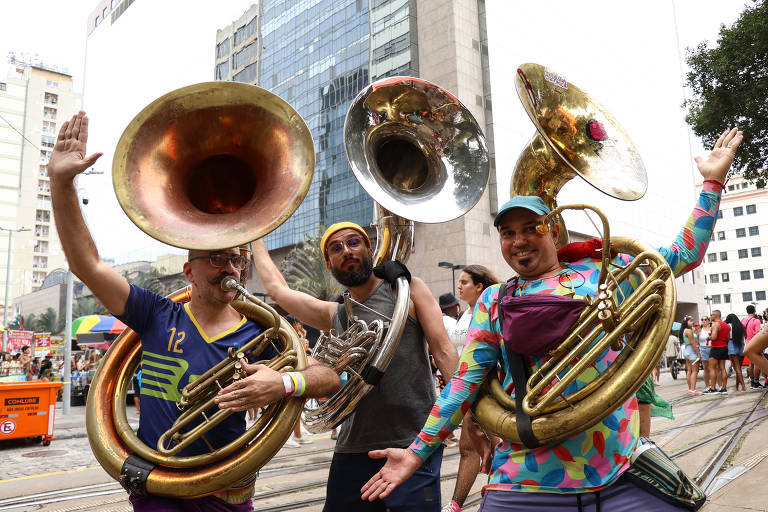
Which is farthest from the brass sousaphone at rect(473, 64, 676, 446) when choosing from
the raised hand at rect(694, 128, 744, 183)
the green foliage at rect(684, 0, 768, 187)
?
the green foliage at rect(684, 0, 768, 187)

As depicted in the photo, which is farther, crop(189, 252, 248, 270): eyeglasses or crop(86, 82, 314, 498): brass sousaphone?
crop(189, 252, 248, 270): eyeglasses

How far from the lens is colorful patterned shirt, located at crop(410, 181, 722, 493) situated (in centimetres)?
199

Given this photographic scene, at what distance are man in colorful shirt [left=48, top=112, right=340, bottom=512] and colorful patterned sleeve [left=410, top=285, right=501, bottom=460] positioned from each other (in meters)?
0.49

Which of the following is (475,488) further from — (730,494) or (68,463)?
(68,463)

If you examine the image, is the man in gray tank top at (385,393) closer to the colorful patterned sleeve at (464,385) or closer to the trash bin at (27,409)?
the colorful patterned sleeve at (464,385)

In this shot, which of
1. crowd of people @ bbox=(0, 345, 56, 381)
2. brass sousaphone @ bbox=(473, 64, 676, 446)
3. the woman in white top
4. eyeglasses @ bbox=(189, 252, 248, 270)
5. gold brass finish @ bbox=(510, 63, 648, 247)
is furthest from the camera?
crowd of people @ bbox=(0, 345, 56, 381)

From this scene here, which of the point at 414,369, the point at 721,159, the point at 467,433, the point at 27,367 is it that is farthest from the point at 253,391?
the point at 27,367

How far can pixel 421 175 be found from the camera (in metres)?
3.58

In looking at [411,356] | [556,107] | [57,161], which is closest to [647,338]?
[411,356]

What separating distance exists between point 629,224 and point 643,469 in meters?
44.5

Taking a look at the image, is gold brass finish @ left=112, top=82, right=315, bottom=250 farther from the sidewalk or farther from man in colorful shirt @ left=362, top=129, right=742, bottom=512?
the sidewalk

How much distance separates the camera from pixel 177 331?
2.47 m

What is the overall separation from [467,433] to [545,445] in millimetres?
1115

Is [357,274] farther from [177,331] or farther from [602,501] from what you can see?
[602,501]
